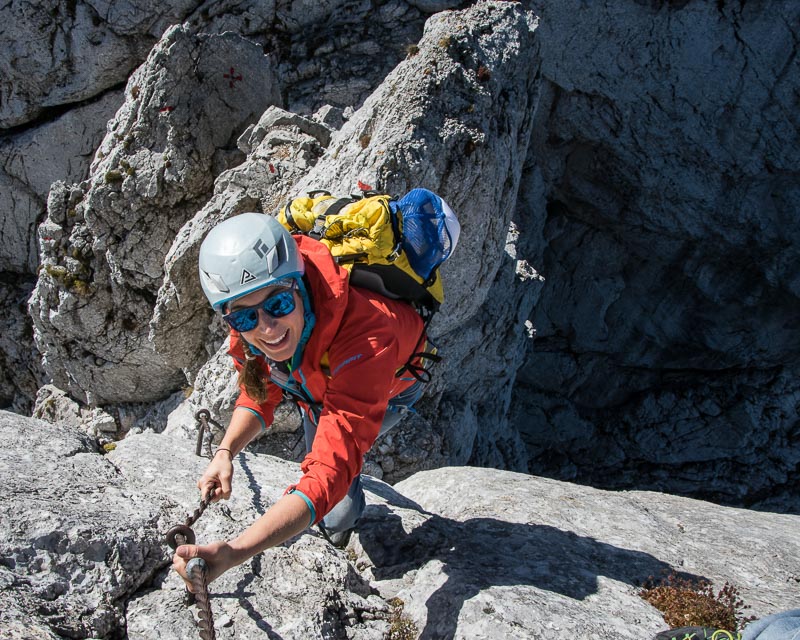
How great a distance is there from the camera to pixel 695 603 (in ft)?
20.4

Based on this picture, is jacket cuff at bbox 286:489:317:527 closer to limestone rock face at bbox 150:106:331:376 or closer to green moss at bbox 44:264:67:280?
limestone rock face at bbox 150:106:331:376

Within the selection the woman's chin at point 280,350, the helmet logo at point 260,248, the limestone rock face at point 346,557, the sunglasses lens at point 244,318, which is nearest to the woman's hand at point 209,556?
the limestone rock face at point 346,557

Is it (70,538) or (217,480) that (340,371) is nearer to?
(217,480)

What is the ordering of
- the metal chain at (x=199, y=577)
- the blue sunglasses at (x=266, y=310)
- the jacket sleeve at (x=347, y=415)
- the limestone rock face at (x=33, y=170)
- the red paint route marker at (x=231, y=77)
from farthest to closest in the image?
the limestone rock face at (x=33, y=170) < the red paint route marker at (x=231, y=77) < the blue sunglasses at (x=266, y=310) < the jacket sleeve at (x=347, y=415) < the metal chain at (x=199, y=577)

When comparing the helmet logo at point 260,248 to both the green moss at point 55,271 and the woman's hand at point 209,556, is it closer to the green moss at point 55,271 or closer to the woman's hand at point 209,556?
the woman's hand at point 209,556

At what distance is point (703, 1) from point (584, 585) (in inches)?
1090

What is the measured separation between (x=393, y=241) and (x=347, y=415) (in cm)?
235

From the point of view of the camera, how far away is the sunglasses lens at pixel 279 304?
190 inches

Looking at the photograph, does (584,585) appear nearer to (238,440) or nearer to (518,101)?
(238,440)

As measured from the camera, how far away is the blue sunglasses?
4832 millimetres

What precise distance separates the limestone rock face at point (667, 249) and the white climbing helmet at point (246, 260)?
85.9 feet

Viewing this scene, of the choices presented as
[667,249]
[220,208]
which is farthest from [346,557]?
[667,249]

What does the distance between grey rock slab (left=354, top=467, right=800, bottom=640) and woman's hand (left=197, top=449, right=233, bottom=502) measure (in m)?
2.48

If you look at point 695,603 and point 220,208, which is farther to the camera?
point 220,208
